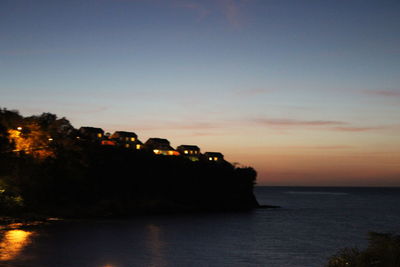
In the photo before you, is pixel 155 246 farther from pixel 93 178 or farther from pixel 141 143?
pixel 141 143

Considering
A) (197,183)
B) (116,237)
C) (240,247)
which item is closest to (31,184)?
(116,237)

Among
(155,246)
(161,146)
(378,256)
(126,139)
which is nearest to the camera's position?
(378,256)

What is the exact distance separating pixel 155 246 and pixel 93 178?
5202 cm

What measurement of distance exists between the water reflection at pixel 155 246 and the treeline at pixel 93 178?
623 inches

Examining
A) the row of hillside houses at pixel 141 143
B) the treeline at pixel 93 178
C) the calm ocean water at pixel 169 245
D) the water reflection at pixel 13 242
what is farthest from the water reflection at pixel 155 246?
the row of hillside houses at pixel 141 143

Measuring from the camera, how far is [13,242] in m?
42.8

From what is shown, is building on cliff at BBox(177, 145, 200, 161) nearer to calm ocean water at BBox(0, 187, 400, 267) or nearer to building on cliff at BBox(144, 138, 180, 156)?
building on cliff at BBox(144, 138, 180, 156)

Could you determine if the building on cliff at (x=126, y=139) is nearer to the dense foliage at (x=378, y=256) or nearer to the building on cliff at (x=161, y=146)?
the building on cliff at (x=161, y=146)

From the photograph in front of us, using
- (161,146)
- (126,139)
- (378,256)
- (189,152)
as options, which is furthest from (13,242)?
(189,152)

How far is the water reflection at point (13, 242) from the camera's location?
3550 cm

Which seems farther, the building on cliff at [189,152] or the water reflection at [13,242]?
the building on cliff at [189,152]

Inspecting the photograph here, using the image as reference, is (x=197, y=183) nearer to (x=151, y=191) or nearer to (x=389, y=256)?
(x=151, y=191)

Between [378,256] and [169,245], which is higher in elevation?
[378,256]

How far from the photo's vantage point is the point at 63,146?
67.1 meters
